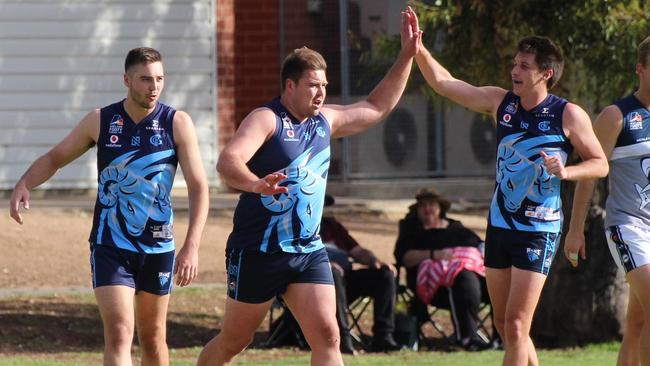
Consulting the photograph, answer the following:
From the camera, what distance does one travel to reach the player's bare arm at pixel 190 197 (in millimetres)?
7500

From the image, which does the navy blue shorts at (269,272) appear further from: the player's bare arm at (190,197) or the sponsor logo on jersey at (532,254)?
the sponsor logo on jersey at (532,254)

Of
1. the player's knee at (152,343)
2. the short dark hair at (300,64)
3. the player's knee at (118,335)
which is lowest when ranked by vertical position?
the player's knee at (152,343)

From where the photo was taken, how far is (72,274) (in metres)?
15.7

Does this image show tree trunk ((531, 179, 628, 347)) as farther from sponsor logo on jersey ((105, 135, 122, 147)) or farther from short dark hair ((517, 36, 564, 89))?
sponsor logo on jersey ((105, 135, 122, 147))

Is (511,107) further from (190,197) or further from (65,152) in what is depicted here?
(65,152)

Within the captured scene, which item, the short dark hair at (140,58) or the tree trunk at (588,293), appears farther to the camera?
the tree trunk at (588,293)

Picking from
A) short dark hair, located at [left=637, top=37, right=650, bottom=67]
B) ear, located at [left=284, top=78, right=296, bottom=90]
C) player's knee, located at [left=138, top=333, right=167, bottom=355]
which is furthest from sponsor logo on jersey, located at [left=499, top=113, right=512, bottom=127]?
player's knee, located at [left=138, top=333, right=167, bottom=355]

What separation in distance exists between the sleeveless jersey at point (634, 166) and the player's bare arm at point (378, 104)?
4.47ft

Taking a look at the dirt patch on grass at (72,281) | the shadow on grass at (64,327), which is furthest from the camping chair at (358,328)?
the shadow on grass at (64,327)

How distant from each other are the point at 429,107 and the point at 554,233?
Result: 508 inches

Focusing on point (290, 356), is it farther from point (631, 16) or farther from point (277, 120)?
point (277, 120)

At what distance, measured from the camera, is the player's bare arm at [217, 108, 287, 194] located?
22.6ft

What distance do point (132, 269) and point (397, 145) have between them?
13472 mm

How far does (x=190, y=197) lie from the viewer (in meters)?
7.77
